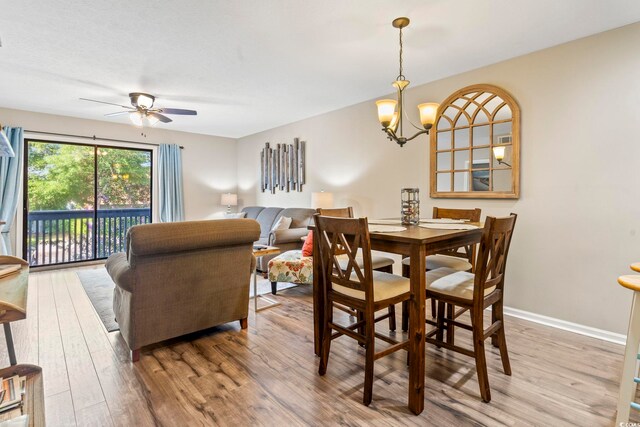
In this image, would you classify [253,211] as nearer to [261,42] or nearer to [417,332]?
[261,42]

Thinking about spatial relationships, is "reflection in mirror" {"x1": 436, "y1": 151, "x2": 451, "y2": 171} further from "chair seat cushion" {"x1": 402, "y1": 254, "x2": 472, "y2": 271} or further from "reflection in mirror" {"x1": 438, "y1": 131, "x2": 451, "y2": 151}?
"chair seat cushion" {"x1": 402, "y1": 254, "x2": 472, "y2": 271}

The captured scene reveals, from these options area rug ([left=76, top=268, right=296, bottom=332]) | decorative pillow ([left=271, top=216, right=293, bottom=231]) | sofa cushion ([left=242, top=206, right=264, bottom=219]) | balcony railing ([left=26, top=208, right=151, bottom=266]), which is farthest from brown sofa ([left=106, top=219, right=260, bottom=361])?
sofa cushion ([left=242, top=206, right=264, bottom=219])

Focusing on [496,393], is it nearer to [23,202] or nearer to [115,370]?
[115,370]

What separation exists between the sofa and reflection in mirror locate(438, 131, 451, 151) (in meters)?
2.00

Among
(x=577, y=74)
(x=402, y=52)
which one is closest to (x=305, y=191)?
(x=402, y=52)

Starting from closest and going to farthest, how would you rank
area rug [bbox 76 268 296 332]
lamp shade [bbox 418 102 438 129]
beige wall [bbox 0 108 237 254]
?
lamp shade [bbox 418 102 438 129]
area rug [bbox 76 268 296 332]
beige wall [bbox 0 108 237 254]

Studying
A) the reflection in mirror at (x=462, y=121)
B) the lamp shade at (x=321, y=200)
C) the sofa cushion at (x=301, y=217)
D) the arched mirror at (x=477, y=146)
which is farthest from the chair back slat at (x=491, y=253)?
the sofa cushion at (x=301, y=217)

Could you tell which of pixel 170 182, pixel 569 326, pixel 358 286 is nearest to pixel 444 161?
pixel 569 326

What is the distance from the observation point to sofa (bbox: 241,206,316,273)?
434 centimetres

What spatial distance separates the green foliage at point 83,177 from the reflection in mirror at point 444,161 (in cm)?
511

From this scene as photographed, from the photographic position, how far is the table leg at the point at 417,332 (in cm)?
166

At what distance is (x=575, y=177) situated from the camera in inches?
104

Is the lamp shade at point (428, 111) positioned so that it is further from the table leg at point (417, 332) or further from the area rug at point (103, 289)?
the area rug at point (103, 289)

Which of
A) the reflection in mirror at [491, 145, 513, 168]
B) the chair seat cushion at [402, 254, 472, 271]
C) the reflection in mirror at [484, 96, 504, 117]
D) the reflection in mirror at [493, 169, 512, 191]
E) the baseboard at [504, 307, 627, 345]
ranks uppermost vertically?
the reflection in mirror at [484, 96, 504, 117]
